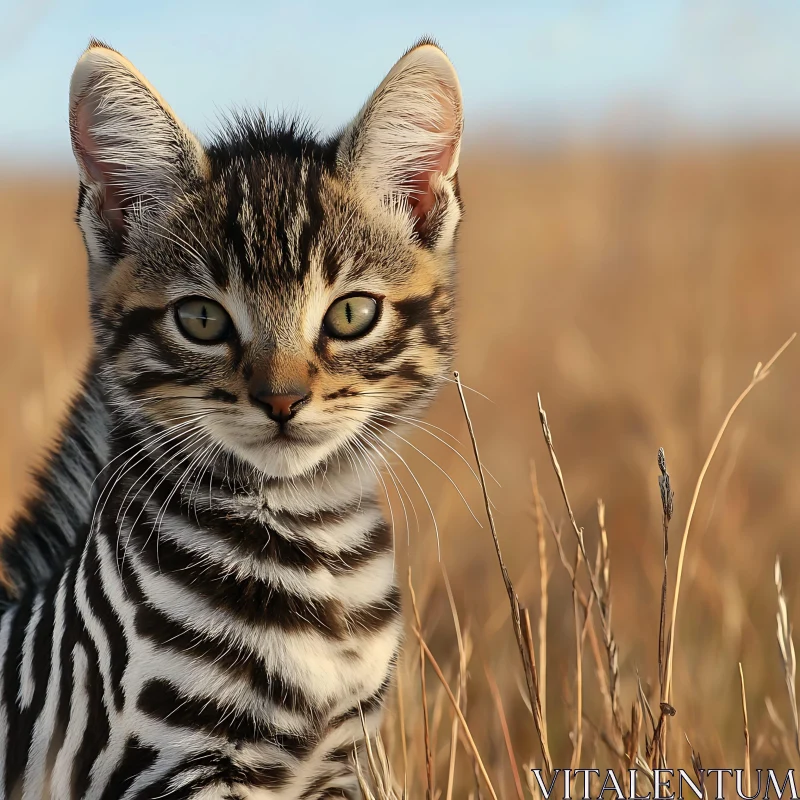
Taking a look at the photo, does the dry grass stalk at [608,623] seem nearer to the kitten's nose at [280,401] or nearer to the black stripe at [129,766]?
the kitten's nose at [280,401]

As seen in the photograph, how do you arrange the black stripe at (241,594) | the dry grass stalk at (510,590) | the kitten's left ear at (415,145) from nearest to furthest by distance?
the dry grass stalk at (510,590) < the black stripe at (241,594) < the kitten's left ear at (415,145)

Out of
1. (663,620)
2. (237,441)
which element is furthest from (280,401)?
(663,620)

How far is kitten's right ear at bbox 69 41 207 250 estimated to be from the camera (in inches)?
82.0

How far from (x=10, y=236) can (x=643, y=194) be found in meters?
5.48

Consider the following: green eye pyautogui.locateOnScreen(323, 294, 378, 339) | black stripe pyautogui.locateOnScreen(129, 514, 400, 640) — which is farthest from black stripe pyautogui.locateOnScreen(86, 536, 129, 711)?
green eye pyautogui.locateOnScreen(323, 294, 378, 339)

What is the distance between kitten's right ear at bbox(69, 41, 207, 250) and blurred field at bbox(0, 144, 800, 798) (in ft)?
3.72

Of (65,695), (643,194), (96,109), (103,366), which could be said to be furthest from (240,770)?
(643,194)

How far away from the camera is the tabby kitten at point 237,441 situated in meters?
1.90

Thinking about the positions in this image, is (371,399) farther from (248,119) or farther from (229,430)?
(248,119)

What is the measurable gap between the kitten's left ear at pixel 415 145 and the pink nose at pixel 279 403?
619 mm

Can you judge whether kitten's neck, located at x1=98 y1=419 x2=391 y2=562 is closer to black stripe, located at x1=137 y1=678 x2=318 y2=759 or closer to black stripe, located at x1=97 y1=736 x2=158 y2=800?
black stripe, located at x1=137 y1=678 x2=318 y2=759

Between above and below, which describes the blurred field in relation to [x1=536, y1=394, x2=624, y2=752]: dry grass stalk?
below

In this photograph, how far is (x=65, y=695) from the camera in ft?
6.49

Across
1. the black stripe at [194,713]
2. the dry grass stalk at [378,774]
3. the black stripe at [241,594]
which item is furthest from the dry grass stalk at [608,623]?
the black stripe at [194,713]
